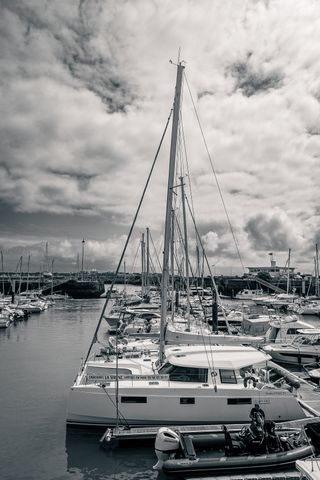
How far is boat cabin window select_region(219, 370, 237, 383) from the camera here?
50.8 ft

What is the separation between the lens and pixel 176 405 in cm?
1478

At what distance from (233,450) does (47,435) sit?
26.4 ft

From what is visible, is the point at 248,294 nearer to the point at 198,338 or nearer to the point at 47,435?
the point at 198,338

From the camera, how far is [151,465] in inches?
513

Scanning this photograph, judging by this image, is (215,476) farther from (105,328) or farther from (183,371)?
(105,328)

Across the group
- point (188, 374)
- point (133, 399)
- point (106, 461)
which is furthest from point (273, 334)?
point (106, 461)

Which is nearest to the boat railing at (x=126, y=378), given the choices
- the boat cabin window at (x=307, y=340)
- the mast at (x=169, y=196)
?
the mast at (x=169, y=196)

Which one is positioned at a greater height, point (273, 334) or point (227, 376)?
point (227, 376)

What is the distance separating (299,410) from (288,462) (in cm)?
389

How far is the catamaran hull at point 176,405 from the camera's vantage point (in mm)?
14727

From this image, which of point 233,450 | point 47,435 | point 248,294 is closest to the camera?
point 233,450

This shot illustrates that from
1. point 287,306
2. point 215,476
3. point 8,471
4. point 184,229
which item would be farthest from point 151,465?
point 287,306

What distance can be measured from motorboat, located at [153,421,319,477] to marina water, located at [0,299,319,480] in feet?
4.97

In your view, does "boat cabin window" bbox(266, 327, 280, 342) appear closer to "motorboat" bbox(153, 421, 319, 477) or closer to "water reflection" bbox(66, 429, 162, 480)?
"motorboat" bbox(153, 421, 319, 477)
